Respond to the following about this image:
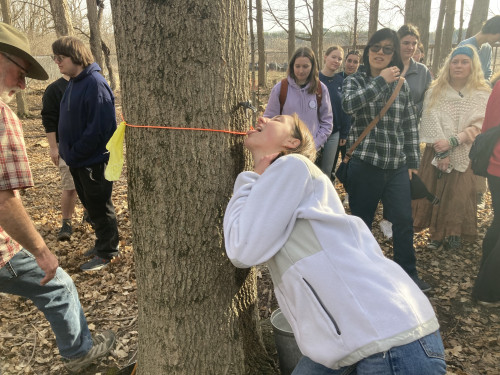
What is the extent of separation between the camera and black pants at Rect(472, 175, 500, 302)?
10.7 feet

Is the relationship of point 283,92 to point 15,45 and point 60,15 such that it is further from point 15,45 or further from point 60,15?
point 60,15

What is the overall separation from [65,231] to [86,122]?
162cm

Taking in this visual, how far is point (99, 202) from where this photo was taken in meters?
4.03

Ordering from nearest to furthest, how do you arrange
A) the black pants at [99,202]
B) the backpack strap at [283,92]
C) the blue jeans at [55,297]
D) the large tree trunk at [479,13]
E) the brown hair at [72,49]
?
the blue jeans at [55,297] → the brown hair at [72,49] → the black pants at [99,202] → the backpack strap at [283,92] → the large tree trunk at [479,13]

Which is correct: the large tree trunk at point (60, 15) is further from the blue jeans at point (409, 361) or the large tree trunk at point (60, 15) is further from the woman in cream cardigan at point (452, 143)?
the blue jeans at point (409, 361)

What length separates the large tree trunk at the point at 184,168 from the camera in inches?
66.8

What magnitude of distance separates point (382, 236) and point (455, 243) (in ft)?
2.69

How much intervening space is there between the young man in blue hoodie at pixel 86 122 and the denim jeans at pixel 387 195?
8.14 feet

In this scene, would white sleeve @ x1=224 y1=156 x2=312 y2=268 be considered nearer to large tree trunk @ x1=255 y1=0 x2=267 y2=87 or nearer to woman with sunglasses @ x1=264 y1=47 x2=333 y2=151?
woman with sunglasses @ x1=264 y1=47 x2=333 y2=151

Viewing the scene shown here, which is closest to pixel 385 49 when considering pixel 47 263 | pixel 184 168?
pixel 184 168

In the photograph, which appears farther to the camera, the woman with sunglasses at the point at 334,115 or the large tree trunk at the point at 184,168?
the woman with sunglasses at the point at 334,115

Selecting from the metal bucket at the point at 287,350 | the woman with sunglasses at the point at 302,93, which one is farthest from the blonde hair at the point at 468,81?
the metal bucket at the point at 287,350

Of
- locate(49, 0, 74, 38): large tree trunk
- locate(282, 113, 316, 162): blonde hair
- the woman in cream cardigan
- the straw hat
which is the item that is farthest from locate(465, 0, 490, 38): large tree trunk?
the straw hat

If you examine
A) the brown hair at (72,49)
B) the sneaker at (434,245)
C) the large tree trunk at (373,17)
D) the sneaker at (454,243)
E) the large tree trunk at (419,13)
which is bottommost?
the sneaker at (434,245)
